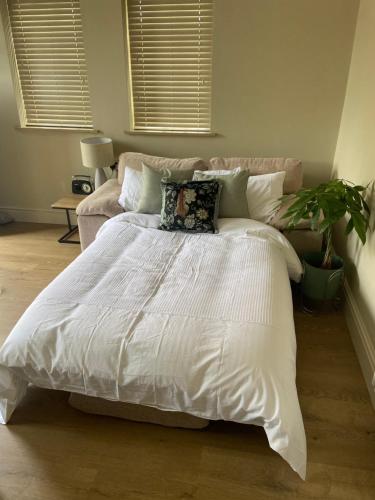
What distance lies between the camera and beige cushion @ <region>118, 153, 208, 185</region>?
3.08 m

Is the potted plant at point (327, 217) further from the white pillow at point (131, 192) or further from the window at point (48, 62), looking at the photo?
the window at point (48, 62)

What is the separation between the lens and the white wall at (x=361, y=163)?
85.3 inches

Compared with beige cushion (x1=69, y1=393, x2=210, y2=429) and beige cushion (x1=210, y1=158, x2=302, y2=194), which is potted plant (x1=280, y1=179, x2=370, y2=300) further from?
beige cushion (x1=69, y1=393, x2=210, y2=429)

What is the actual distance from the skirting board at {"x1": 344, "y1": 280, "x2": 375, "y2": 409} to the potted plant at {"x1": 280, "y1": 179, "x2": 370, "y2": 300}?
0.13 metres

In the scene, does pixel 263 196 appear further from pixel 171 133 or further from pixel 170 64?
pixel 170 64

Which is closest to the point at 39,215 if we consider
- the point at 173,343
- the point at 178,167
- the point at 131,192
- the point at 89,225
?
the point at 89,225

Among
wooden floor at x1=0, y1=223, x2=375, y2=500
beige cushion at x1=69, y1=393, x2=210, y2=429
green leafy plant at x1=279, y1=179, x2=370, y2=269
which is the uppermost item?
green leafy plant at x1=279, y1=179, x2=370, y2=269

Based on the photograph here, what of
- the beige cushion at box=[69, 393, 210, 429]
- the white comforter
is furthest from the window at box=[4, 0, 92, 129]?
the beige cushion at box=[69, 393, 210, 429]

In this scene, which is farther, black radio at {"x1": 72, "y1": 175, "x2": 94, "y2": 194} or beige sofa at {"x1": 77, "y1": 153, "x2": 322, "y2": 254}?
black radio at {"x1": 72, "y1": 175, "x2": 94, "y2": 194}

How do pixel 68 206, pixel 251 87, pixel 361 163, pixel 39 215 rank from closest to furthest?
pixel 361 163
pixel 251 87
pixel 68 206
pixel 39 215

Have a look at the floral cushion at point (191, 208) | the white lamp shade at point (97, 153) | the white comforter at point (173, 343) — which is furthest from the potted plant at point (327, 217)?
the white lamp shade at point (97, 153)

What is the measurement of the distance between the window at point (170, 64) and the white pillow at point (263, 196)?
0.89 meters

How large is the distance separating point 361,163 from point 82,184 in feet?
8.12

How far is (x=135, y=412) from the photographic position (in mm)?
1799
